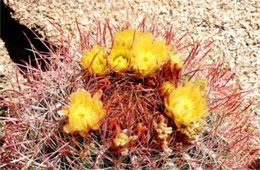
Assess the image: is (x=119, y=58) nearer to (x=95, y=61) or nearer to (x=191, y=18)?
(x=95, y=61)

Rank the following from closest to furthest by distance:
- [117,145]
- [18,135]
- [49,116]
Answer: [117,145] < [49,116] < [18,135]

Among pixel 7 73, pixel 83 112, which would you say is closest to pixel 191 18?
pixel 7 73

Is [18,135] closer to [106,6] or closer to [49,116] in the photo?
[49,116]

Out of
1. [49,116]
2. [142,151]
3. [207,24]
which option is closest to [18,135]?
[49,116]

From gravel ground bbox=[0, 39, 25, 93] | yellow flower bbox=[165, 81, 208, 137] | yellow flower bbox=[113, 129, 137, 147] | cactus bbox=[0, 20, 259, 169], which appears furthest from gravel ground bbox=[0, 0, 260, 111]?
yellow flower bbox=[113, 129, 137, 147]

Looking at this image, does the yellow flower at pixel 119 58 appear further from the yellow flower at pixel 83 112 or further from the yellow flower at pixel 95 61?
the yellow flower at pixel 83 112

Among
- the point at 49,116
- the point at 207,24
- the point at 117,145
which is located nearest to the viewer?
the point at 117,145
